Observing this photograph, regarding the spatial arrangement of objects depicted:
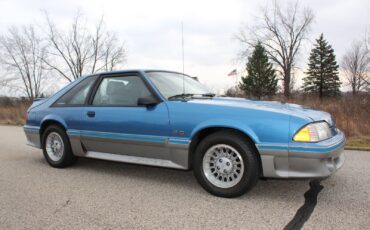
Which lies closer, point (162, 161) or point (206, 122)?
point (206, 122)

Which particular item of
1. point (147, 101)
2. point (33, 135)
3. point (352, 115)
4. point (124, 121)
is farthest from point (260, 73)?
point (147, 101)

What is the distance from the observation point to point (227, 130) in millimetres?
3549

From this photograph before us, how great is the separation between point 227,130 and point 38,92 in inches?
1723

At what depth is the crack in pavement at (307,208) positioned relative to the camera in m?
2.80

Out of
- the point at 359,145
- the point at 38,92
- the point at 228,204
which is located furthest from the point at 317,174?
the point at 38,92

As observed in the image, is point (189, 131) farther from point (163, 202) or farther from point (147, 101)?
point (163, 202)

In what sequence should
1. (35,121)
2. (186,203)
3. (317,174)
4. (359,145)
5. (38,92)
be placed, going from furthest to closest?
(38,92)
(359,145)
(35,121)
(186,203)
(317,174)

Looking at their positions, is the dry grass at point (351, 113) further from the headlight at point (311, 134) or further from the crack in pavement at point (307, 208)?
the headlight at point (311, 134)

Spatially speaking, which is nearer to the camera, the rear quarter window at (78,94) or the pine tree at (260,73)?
the rear quarter window at (78,94)

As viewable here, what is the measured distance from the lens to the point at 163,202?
135 inches

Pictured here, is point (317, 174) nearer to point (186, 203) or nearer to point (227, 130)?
point (227, 130)

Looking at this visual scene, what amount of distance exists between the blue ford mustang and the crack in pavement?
35 centimetres

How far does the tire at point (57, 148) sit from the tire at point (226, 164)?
2.32 meters

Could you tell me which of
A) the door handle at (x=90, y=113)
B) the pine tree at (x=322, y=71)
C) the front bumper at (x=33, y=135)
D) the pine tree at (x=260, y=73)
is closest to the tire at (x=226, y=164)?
the door handle at (x=90, y=113)
